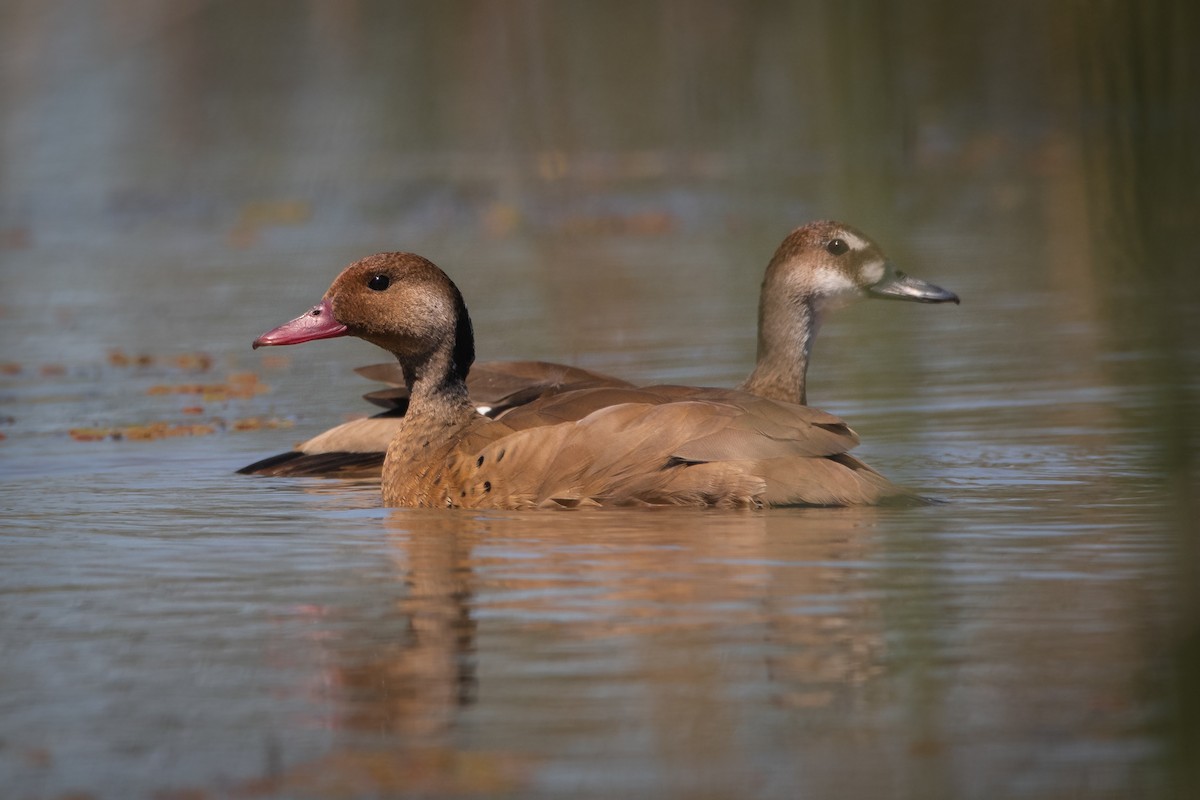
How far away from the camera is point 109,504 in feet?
26.6

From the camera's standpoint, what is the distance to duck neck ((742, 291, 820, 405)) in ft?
30.5

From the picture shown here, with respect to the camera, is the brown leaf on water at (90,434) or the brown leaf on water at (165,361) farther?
the brown leaf on water at (165,361)

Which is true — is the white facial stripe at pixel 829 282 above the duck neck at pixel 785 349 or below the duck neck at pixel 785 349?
above

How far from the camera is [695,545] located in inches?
255

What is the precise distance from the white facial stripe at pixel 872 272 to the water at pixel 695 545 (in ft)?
2.27

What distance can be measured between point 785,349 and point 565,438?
6.70ft

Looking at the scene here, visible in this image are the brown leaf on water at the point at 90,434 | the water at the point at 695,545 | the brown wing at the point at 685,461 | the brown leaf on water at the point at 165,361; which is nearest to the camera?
the water at the point at 695,545

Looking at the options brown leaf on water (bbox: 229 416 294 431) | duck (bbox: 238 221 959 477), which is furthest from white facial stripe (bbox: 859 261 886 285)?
brown leaf on water (bbox: 229 416 294 431)

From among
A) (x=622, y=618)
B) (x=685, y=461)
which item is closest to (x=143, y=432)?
(x=685, y=461)

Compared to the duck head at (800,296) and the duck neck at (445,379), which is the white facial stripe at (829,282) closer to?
the duck head at (800,296)

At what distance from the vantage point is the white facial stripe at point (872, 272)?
906 centimetres

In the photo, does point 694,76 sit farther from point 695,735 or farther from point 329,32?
point 329,32

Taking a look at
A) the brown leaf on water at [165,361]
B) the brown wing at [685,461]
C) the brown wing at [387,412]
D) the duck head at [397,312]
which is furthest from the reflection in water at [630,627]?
the brown leaf on water at [165,361]

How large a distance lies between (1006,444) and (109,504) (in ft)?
11.9
